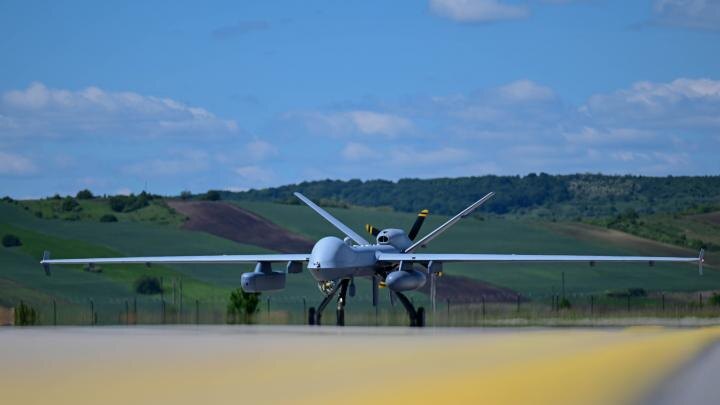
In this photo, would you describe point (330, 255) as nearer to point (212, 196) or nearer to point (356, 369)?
point (356, 369)

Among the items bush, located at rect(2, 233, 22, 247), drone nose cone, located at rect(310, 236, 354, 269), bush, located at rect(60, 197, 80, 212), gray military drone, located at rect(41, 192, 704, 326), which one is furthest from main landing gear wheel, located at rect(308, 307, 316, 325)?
bush, located at rect(60, 197, 80, 212)

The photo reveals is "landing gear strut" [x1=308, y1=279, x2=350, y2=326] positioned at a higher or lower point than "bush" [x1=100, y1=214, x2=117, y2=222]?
lower

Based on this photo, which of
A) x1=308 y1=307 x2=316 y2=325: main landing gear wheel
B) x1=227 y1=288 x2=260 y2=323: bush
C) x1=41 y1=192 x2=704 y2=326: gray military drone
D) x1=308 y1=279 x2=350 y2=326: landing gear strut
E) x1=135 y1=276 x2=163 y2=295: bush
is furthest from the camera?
x1=135 y1=276 x2=163 y2=295: bush

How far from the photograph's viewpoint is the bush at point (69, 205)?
13512 centimetres

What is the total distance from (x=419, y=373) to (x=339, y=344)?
10.9 metres

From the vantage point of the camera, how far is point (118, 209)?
138500 mm

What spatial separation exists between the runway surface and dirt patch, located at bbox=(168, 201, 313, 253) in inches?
3053

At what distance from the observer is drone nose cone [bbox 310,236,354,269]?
48719 mm

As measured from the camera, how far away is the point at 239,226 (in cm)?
12262

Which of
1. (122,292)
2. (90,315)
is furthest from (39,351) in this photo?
(122,292)

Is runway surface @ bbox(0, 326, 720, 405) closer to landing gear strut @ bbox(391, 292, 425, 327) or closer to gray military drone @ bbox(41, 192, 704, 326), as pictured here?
gray military drone @ bbox(41, 192, 704, 326)

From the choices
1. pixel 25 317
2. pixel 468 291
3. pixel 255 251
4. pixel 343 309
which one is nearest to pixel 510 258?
pixel 343 309

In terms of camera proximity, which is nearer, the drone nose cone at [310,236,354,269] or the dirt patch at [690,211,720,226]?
the drone nose cone at [310,236,354,269]

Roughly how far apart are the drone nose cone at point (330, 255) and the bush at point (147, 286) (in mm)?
48133
